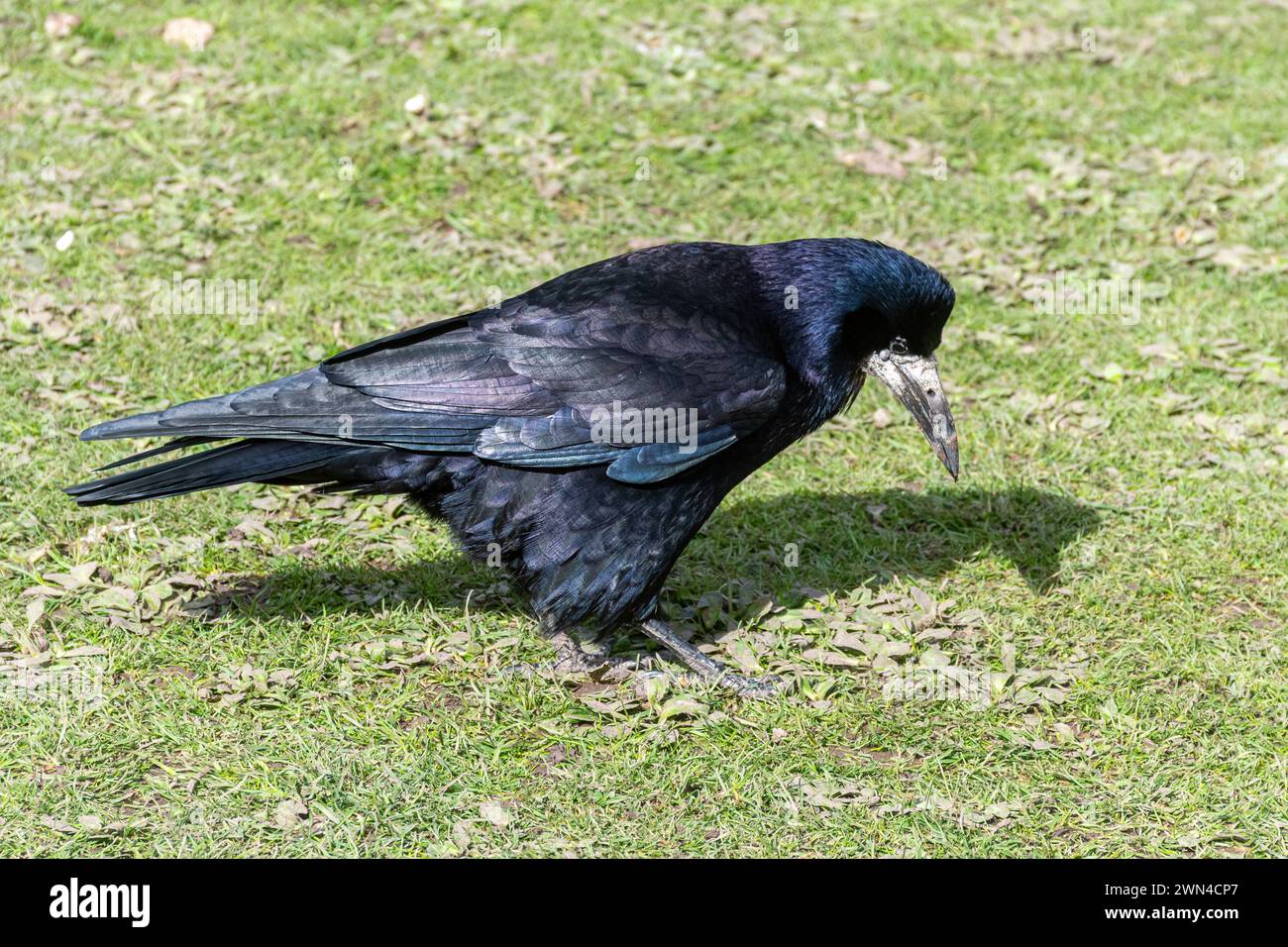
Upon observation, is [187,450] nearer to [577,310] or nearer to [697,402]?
[577,310]

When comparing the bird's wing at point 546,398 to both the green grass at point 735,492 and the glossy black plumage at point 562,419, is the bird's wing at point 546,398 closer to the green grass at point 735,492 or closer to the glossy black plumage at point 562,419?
the glossy black plumage at point 562,419

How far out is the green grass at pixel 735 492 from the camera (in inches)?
159

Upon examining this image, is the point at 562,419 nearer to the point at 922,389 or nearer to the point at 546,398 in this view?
the point at 546,398

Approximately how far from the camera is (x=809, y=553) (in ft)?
17.2

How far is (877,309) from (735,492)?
1252mm

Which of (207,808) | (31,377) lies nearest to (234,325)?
(31,377)

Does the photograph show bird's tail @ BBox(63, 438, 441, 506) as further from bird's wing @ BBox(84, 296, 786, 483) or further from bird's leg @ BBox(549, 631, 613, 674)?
bird's leg @ BBox(549, 631, 613, 674)

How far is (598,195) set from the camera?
7.28m

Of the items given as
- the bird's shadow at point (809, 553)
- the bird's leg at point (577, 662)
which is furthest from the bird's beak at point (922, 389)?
the bird's leg at point (577, 662)

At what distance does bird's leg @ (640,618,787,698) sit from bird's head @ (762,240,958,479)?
0.94 metres

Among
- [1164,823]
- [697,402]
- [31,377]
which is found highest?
[697,402]

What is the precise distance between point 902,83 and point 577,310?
4.51 metres

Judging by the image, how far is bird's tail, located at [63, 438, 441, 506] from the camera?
4.22m

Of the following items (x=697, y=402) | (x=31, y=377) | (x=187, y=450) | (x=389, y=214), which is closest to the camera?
(x=697, y=402)
